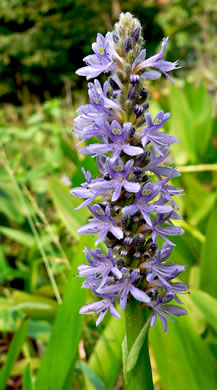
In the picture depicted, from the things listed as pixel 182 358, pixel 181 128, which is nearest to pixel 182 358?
pixel 182 358

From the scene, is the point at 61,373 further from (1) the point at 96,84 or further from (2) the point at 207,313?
(1) the point at 96,84

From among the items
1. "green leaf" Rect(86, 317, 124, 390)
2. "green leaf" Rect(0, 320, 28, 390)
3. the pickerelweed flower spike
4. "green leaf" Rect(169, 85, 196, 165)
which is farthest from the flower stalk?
"green leaf" Rect(169, 85, 196, 165)

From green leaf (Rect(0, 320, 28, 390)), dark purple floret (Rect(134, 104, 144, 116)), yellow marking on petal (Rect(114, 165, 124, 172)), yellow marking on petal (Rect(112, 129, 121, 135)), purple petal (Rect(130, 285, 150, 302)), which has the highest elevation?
dark purple floret (Rect(134, 104, 144, 116))

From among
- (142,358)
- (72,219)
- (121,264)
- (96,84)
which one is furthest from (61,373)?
(72,219)

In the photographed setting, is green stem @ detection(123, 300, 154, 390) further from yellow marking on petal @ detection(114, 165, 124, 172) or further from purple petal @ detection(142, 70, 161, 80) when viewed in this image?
purple petal @ detection(142, 70, 161, 80)

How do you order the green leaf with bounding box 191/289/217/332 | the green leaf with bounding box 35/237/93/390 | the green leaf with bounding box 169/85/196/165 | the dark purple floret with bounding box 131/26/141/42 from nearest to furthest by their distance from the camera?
1. the dark purple floret with bounding box 131/26/141/42
2. the green leaf with bounding box 35/237/93/390
3. the green leaf with bounding box 191/289/217/332
4. the green leaf with bounding box 169/85/196/165
